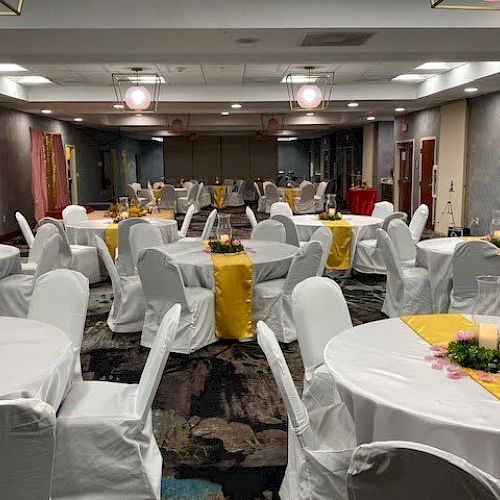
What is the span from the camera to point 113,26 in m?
5.21

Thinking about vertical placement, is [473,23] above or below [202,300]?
above

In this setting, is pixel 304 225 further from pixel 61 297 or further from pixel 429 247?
pixel 61 297

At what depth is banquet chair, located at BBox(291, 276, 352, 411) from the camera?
2.97 meters

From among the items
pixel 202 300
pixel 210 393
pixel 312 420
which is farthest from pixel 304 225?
pixel 312 420

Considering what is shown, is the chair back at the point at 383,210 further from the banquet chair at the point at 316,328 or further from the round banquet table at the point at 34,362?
the round banquet table at the point at 34,362

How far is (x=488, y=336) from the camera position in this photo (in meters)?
2.38

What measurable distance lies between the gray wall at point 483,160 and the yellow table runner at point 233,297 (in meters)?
6.46

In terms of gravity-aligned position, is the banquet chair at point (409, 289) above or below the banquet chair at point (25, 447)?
below

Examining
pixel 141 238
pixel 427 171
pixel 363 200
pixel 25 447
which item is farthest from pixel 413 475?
pixel 363 200

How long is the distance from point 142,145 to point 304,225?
2402 centimetres

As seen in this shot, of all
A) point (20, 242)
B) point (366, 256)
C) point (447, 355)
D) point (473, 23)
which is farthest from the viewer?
point (20, 242)

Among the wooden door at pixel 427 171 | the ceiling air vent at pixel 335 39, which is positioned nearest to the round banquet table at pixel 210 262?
the ceiling air vent at pixel 335 39

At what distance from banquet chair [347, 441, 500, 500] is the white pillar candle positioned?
1108 millimetres

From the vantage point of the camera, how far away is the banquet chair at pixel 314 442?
7.19ft
